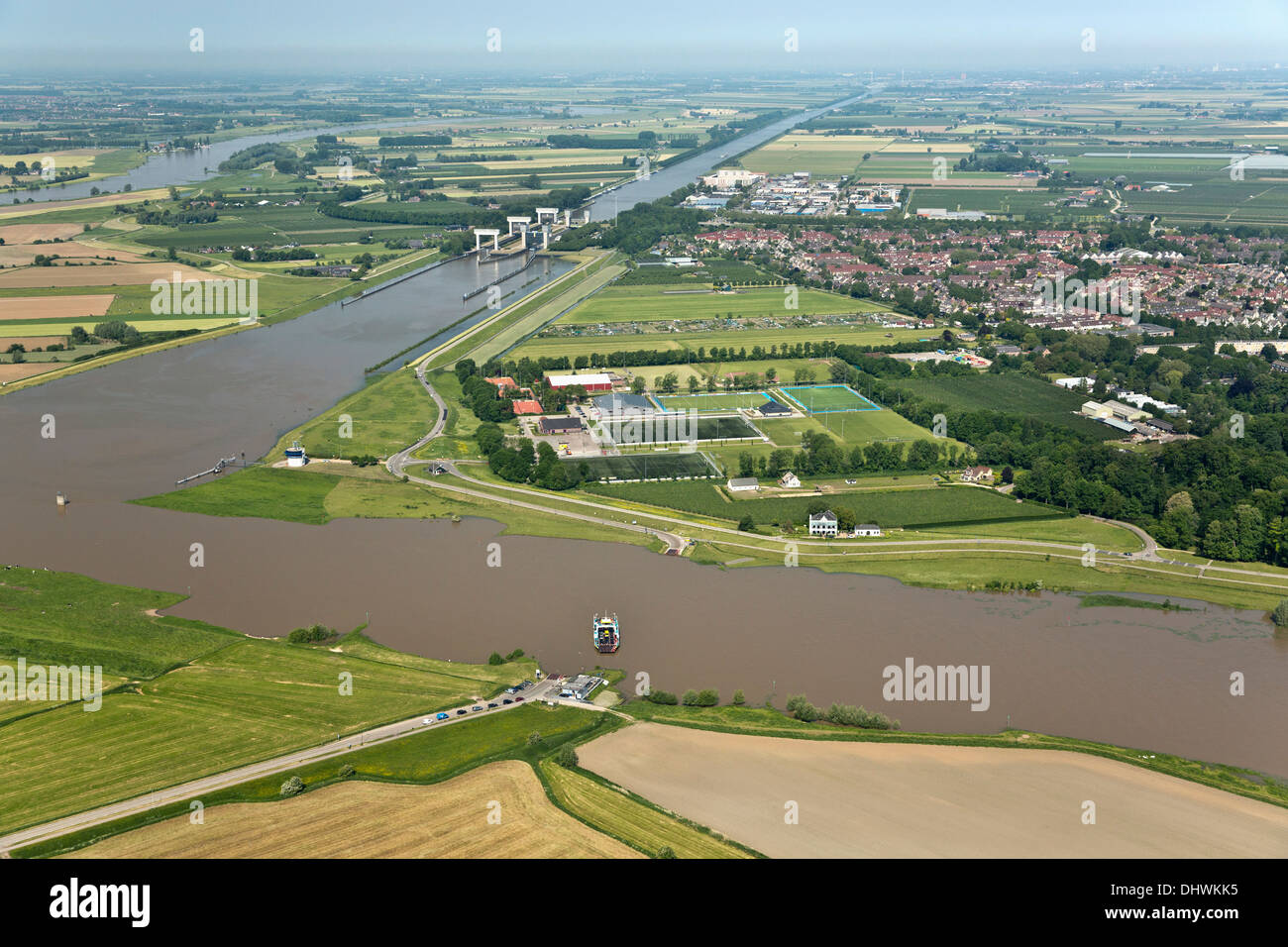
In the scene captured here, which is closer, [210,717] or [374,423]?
[210,717]

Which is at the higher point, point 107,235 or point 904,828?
point 107,235

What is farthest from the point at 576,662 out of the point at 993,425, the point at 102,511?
the point at 993,425

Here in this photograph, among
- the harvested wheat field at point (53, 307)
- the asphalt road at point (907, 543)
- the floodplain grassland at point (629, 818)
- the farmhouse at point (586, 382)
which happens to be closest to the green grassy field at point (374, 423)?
the farmhouse at point (586, 382)

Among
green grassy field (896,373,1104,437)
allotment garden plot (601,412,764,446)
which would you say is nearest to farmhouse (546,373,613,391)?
allotment garden plot (601,412,764,446)

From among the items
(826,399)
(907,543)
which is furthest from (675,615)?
(826,399)

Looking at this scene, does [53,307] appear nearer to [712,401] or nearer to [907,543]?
[712,401]

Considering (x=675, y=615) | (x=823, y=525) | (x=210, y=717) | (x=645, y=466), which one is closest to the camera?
(x=210, y=717)

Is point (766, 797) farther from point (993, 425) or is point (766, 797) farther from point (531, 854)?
point (993, 425)

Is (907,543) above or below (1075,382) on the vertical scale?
below
